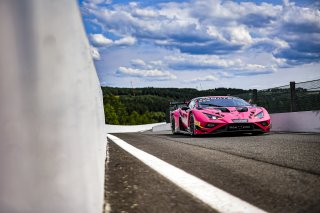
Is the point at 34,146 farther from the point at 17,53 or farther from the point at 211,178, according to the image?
the point at 211,178

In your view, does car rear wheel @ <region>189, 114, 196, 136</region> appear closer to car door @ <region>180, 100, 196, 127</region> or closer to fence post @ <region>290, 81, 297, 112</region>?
car door @ <region>180, 100, 196, 127</region>

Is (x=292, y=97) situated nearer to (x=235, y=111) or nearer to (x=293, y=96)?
(x=293, y=96)

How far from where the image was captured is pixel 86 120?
204 cm

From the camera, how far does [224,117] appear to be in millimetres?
12180

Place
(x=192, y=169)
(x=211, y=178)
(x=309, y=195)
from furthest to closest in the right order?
(x=192, y=169)
(x=211, y=178)
(x=309, y=195)

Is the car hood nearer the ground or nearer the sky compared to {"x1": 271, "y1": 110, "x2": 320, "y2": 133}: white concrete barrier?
nearer the sky

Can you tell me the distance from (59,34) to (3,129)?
1.33 ft

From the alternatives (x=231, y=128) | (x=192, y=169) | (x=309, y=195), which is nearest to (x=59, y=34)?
(x=309, y=195)

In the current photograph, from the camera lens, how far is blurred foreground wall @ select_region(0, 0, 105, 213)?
1550mm

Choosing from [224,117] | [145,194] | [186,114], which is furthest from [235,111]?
[145,194]

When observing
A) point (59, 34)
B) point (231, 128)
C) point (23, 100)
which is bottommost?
point (231, 128)

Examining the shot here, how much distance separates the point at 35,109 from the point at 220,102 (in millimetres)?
12145

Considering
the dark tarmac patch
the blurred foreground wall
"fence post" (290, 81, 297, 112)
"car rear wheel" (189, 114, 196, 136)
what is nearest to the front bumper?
"car rear wheel" (189, 114, 196, 136)

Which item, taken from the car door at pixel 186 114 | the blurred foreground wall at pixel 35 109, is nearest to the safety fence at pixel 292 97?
the car door at pixel 186 114
